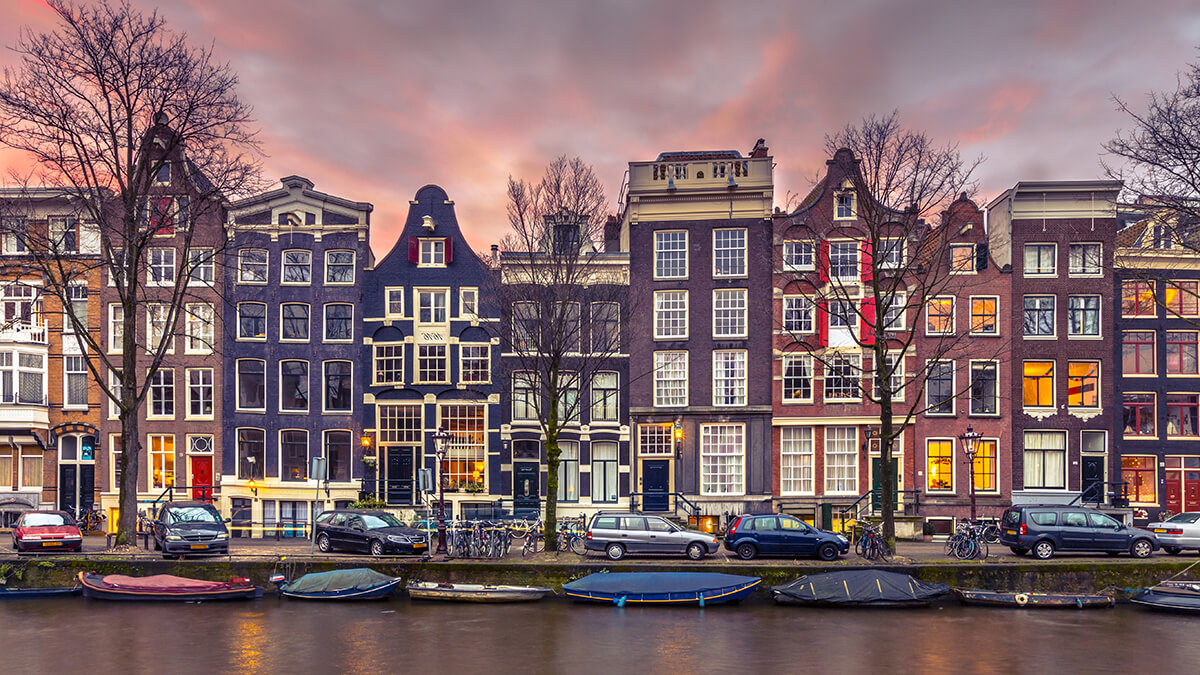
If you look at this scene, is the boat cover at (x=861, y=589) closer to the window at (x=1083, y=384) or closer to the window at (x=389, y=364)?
the window at (x=1083, y=384)

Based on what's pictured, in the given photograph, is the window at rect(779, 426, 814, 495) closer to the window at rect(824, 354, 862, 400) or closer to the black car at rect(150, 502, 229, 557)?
the window at rect(824, 354, 862, 400)

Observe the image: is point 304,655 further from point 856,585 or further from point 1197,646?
point 1197,646

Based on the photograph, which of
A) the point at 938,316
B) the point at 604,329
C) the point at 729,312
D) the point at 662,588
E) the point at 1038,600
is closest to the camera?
the point at 662,588

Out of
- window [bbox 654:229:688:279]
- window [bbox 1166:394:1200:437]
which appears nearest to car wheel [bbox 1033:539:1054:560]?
window [bbox 1166:394:1200:437]

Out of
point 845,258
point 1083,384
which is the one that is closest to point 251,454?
point 845,258

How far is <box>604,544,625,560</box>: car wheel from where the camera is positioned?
30234mm

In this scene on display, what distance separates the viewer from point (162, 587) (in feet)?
91.9

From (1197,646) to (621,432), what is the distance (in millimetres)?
25224

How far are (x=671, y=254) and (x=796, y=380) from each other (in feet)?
28.6

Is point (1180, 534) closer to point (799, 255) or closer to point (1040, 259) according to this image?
point (1040, 259)

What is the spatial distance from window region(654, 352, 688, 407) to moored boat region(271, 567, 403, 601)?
734 inches

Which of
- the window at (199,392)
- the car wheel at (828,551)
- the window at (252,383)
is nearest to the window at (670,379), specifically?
the car wheel at (828,551)

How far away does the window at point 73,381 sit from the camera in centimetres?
4419

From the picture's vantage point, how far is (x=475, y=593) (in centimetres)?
2780
